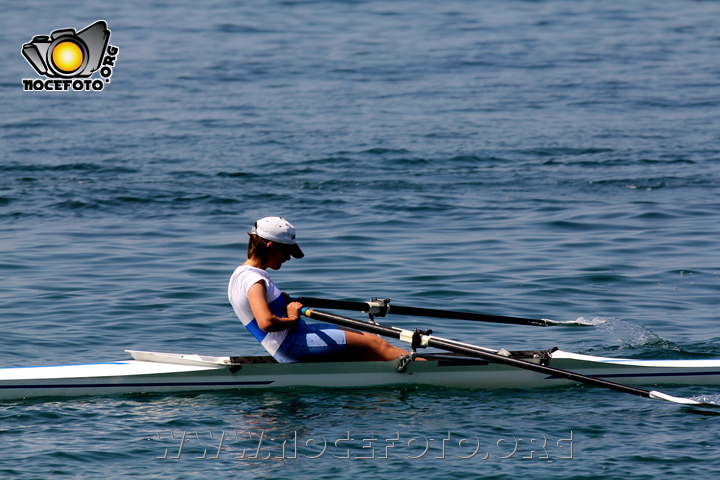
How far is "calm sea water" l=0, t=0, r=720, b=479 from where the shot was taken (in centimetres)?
731

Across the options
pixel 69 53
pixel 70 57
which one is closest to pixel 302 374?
pixel 69 53

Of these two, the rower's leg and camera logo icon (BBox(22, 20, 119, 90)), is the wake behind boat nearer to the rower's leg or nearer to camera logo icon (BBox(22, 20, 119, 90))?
the rower's leg

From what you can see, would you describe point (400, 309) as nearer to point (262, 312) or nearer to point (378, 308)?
point (378, 308)

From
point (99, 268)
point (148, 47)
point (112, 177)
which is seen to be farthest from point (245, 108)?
point (99, 268)

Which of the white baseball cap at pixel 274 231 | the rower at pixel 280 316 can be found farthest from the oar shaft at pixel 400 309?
the white baseball cap at pixel 274 231

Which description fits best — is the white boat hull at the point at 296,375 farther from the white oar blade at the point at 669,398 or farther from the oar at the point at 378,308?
the white oar blade at the point at 669,398

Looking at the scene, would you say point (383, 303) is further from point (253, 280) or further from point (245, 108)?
point (245, 108)

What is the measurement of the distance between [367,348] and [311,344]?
0.51 m

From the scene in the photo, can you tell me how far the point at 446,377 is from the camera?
8523 millimetres

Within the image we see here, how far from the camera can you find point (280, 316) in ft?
26.4

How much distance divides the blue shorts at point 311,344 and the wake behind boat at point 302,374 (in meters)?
0.07

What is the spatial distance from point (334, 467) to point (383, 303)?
219cm

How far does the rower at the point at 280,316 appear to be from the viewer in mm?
Answer: 7789

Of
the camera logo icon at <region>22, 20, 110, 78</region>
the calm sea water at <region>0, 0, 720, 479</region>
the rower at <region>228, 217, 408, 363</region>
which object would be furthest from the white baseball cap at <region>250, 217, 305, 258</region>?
the camera logo icon at <region>22, 20, 110, 78</region>
